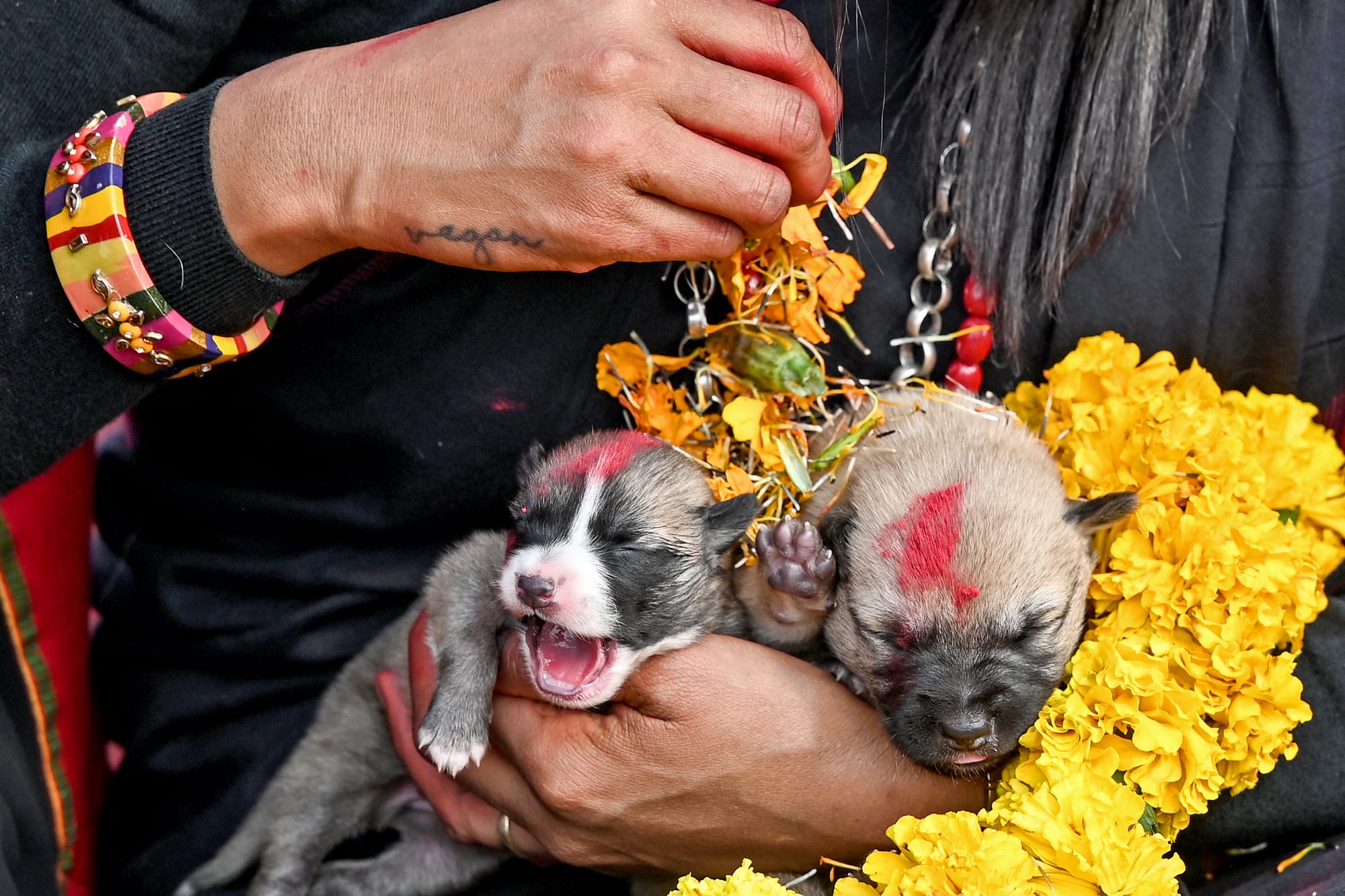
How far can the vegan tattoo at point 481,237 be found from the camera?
189cm

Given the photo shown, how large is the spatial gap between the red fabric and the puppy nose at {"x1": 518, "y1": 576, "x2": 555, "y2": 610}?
1366 mm

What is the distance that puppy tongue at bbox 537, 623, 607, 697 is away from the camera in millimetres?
2199

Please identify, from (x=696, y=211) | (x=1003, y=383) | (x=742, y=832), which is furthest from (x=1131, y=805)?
(x=696, y=211)

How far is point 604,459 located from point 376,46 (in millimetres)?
934

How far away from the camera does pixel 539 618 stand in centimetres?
217

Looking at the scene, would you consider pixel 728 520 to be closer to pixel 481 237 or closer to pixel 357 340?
pixel 481 237

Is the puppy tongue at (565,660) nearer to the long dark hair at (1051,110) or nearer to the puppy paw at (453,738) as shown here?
the puppy paw at (453,738)

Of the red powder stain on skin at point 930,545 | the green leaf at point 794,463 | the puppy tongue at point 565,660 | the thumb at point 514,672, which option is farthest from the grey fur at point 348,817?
the red powder stain on skin at point 930,545

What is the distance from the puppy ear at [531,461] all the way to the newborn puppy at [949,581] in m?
0.52

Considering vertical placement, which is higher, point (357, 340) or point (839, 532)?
point (357, 340)

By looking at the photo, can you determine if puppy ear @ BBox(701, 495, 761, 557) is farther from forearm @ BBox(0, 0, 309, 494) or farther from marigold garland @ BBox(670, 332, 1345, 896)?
forearm @ BBox(0, 0, 309, 494)

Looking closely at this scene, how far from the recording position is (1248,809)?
6.92 ft

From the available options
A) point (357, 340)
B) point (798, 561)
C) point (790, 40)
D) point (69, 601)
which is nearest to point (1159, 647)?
point (798, 561)

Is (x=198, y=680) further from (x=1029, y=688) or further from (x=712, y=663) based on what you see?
(x=1029, y=688)
